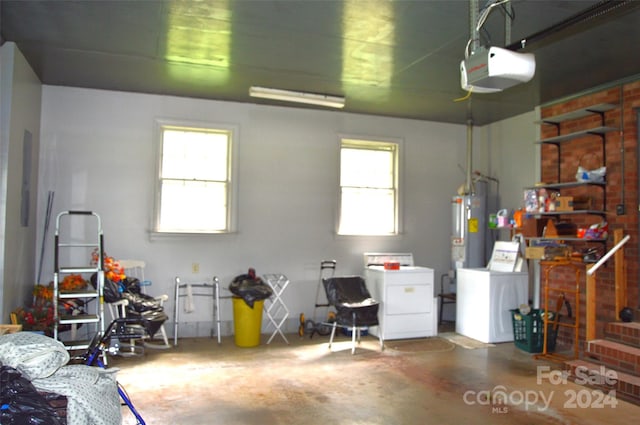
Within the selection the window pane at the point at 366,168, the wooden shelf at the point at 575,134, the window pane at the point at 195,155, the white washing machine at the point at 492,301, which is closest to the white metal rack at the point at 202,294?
the window pane at the point at 195,155

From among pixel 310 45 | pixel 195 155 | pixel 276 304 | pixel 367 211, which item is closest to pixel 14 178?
pixel 195 155

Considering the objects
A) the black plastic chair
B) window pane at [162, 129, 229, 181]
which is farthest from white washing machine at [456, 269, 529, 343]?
window pane at [162, 129, 229, 181]

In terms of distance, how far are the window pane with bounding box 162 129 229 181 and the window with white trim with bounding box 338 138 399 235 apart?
1.74 metres

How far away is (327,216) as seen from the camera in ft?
23.0

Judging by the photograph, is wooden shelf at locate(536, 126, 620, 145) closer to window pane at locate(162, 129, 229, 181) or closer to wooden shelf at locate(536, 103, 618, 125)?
wooden shelf at locate(536, 103, 618, 125)

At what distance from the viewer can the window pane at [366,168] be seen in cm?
725

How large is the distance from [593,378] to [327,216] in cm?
374

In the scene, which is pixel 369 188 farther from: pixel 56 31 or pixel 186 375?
Answer: pixel 56 31

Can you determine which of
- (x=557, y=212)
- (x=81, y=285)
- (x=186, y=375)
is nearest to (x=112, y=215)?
(x=81, y=285)

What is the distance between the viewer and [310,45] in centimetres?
456

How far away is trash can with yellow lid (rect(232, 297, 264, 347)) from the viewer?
19.3 ft

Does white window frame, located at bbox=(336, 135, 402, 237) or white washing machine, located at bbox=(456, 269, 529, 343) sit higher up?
white window frame, located at bbox=(336, 135, 402, 237)

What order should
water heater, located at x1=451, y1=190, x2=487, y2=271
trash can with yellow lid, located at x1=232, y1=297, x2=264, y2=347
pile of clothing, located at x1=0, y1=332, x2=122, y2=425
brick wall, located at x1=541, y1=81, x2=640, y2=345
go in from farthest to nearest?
1. water heater, located at x1=451, y1=190, x2=487, y2=271
2. trash can with yellow lid, located at x1=232, y1=297, x2=264, y2=347
3. brick wall, located at x1=541, y1=81, x2=640, y2=345
4. pile of clothing, located at x1=0, y1=332, x2=122, y2=425

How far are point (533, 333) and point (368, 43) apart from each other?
375 centimetres
